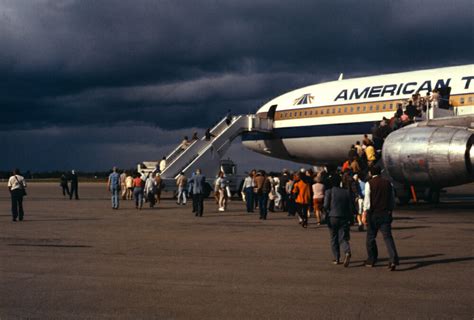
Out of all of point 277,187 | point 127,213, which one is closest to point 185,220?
point 127,213

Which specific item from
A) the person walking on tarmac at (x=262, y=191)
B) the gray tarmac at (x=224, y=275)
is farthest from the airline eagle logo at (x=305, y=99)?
the gray tarmac at (x=224, y=275)

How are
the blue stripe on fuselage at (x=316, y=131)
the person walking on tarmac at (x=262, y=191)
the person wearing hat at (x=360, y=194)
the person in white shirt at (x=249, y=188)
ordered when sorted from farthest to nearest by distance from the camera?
the blue stripe on fuselage at (x=316, y=131) < the person in white shirt at (x=249, y=188) < the person walking on tarmac at (x=262, y=191) < the person wearing hat at (x=360, y=194)

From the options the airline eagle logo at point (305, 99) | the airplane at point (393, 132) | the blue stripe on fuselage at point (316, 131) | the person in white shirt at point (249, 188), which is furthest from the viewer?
the airline eagle logo at point (305, 99)

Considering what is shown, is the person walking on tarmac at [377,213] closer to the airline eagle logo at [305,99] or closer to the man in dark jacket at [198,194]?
the man in dark jacket at [198,194]

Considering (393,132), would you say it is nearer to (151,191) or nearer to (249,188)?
(249,188)

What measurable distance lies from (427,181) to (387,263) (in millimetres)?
8846

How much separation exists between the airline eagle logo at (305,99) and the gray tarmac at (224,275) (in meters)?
16.4

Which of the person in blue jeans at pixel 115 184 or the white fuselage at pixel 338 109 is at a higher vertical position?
the white fuselage at pixel 338 109

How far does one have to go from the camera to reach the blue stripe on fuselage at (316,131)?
96.2 feet

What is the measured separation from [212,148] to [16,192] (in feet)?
53.0

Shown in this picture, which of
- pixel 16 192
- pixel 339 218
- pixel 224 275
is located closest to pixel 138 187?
pixel 16 192

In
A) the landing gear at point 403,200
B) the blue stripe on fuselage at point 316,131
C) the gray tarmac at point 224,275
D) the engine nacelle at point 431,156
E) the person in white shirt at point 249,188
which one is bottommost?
the gray tarmac at point 224,275

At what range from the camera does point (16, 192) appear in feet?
67.8

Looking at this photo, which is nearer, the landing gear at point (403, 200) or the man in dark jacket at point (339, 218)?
the man in dark jacket at point (339, 218)
